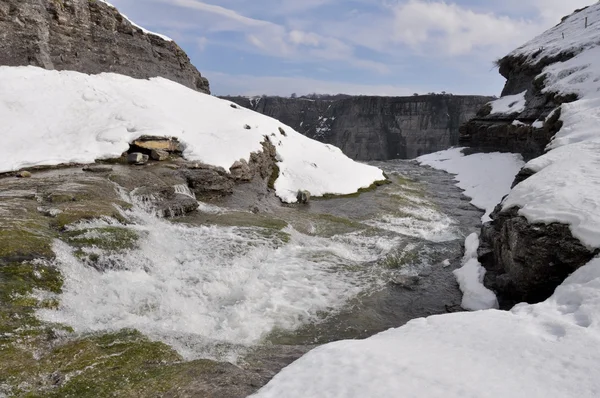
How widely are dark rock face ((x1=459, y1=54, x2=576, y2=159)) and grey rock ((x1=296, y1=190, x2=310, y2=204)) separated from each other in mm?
15685

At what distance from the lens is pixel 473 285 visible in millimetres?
11359

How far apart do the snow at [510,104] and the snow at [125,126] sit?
25.0 metres

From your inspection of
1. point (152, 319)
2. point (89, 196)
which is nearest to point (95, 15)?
point (89, 196)

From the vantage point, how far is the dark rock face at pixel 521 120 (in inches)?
1197

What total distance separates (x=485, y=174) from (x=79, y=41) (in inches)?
1403

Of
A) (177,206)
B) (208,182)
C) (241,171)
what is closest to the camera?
Result: (177,206)

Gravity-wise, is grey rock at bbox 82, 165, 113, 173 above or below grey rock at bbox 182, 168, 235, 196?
above

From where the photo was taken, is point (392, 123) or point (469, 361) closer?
point (469, 361)

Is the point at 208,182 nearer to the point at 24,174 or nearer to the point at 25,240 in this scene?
the point at 24,174

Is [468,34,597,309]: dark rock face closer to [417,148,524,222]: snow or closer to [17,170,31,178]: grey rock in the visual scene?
[417,148,524,222]: snow

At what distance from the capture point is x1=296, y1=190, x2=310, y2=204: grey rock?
76.2 feet

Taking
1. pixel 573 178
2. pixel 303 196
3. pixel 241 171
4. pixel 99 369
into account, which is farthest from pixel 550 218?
pixel 303 196

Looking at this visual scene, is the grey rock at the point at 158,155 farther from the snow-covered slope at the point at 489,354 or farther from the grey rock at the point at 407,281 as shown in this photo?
the snow-covered slope at the point at 489,354

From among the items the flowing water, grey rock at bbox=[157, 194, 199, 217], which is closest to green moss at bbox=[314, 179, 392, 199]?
the flowing water
